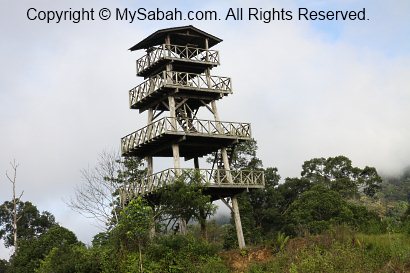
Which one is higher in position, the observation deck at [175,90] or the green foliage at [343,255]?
the observation deck at [175,90]

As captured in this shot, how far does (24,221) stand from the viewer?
2099 inches

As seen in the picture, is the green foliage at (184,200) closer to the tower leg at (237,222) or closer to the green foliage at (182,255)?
the green foliage at (182,255)

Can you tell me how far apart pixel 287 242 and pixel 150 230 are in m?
5.75

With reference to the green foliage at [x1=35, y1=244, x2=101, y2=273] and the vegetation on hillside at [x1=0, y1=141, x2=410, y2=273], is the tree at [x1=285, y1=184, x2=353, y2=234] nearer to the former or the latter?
the vegetation on hillside at [x1=0, y1=141, x2=410, y2=273]

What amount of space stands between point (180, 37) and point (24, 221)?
94.1 ft

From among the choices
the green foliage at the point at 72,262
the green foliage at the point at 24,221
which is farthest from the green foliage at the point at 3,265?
the green foliage at the point at 72,262

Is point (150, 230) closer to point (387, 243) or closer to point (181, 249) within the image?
point (181, 249)

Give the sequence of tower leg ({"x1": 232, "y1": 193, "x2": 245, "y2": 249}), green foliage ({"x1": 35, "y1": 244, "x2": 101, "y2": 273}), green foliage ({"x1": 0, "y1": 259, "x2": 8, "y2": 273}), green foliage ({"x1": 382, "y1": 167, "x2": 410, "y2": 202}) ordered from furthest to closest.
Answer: green foliage ({"x1": 382, "y1": 167, "x2": 410, "y2": 202}), green foliage ({"x1": 0, "y1": 259, "x2": 8, "y2": 273}), tower leg ({"x1": 232, "y1": 193, "x2": 245, "y2": 249}), green foliage ({"x1": 35, "y1": 244, "x2": 101, "y2": 273})

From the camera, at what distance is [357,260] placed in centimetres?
1978

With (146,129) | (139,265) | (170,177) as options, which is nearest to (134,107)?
(146,129)

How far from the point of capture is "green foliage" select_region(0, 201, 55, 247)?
52.4m

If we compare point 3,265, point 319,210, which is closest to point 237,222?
point 319,210

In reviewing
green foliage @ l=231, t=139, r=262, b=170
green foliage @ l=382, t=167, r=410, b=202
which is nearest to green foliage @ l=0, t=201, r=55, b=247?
green foliage @ l=231, t=139, r=262, b=170

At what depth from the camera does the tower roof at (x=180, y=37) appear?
103ft
